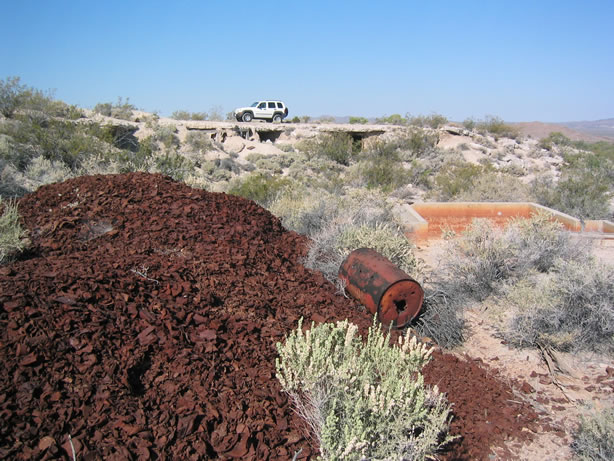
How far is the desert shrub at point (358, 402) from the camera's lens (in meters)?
2.90

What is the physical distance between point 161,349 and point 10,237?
3058 millimetres

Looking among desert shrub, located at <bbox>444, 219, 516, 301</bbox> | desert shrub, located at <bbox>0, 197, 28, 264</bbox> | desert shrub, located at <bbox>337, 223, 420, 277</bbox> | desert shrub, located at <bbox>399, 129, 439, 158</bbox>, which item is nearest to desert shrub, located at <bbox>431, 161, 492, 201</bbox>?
desert shrub, located at <bbox>444, 219, 516, 301</bbox>

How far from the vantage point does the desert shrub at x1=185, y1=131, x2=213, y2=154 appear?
2308cm

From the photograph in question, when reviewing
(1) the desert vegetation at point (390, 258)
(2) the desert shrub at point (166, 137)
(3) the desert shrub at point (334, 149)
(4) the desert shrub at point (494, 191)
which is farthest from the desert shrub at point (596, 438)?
(2) the desert shrub at point (166, 137)

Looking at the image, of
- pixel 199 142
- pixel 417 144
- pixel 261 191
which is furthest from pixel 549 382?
pixel 417 144

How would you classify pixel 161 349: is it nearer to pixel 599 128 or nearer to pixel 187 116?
pixel 187 116

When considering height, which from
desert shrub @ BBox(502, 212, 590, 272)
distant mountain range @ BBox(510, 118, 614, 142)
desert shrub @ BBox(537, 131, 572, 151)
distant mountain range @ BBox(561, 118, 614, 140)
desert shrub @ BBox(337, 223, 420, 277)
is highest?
desert shrub @ BBox(337, 223, 420, 277)

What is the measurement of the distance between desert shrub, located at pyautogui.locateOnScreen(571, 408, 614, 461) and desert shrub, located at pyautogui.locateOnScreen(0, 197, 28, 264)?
5.90 meters

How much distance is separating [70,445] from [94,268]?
200 cm

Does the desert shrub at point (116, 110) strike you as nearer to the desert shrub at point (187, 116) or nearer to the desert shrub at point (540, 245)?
the desert shrub at point (187, 116)

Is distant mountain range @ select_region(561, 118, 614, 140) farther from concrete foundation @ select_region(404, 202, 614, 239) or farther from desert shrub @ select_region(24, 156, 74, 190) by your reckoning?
desert shrub @ select_region(24, 156, 74, 190)

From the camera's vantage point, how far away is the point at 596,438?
367 centimetres

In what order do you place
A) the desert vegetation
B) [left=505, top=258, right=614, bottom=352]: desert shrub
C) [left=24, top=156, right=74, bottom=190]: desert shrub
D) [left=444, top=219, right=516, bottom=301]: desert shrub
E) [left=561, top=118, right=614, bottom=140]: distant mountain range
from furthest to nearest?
[left=561, top=118, right=614, bottom=140]: distant mountain range < [left=24, top=156, right=74, bottom=190]: desert shrub < [left=444, top=219, right=516, bottom=301]: desert shrub < [left=505, top=258, right=614, bottom=352]: desert shrub < the desert vegetation

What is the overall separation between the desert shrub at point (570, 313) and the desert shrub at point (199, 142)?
18.9 meters
